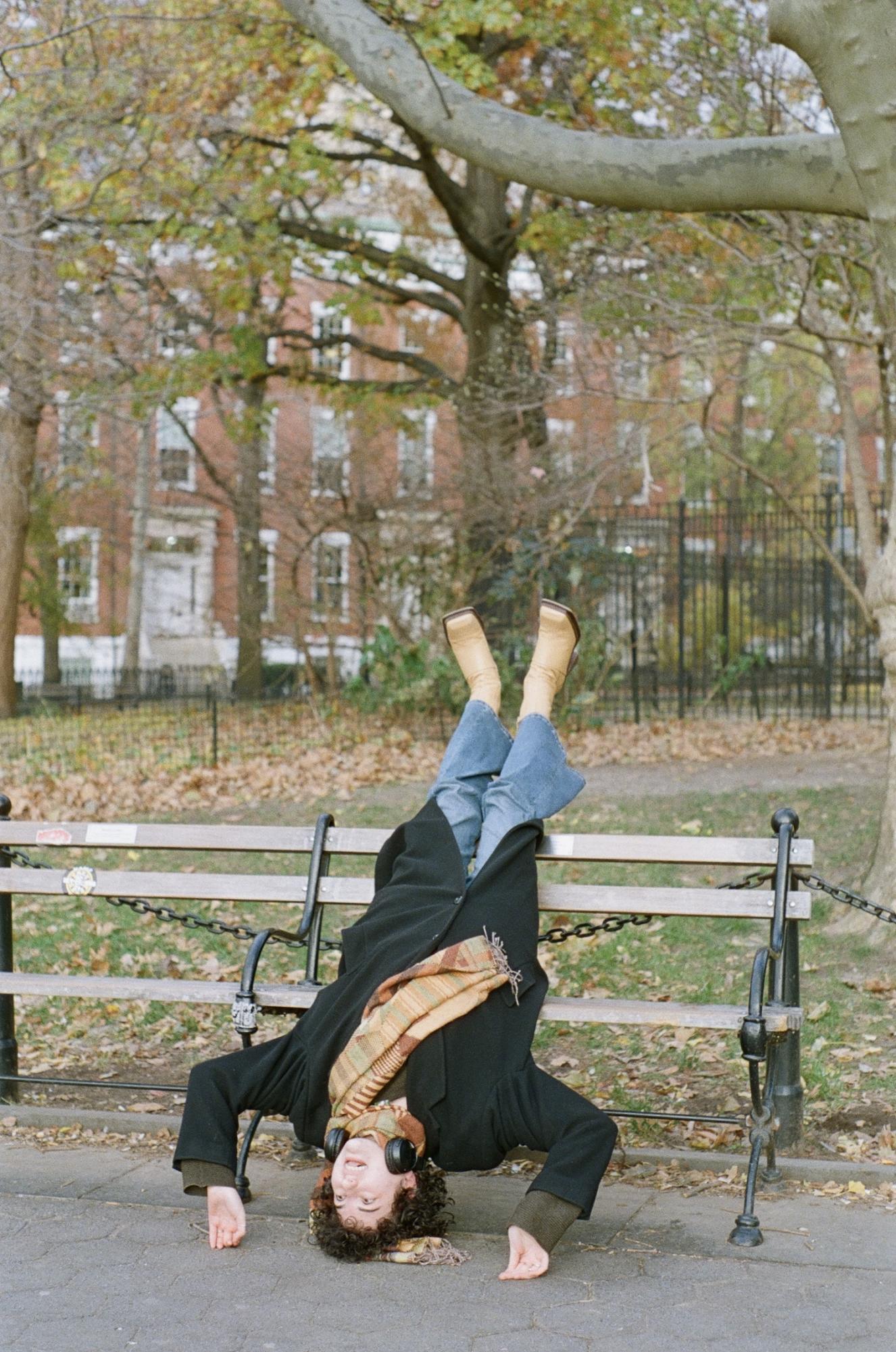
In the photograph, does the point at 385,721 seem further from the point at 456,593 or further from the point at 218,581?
the point at 218,581

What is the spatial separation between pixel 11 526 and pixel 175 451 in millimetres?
8250

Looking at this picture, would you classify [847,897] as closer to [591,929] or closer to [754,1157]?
[591,929]

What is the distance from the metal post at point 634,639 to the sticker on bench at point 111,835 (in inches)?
473

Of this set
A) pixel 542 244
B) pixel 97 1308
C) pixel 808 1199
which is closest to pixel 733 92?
pixel 542 244

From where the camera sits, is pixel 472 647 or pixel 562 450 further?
pixel 562 450

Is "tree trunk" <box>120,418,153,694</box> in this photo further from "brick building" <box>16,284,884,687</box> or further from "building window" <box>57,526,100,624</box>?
"building window" <box>57,526,100,624</box>

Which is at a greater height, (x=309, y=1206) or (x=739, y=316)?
(x=739, y=316)

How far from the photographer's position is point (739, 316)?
13.9 metres

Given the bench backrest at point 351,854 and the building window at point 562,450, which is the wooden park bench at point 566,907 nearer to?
the bench backrest at point 351,854

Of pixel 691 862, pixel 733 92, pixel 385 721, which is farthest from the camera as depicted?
pixel 385 721

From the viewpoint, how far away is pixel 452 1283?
12.2 ft

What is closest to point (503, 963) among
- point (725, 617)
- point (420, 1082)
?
point (420, 1082)

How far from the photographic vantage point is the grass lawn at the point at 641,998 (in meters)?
5.14

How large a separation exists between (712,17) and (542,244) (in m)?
4.31
